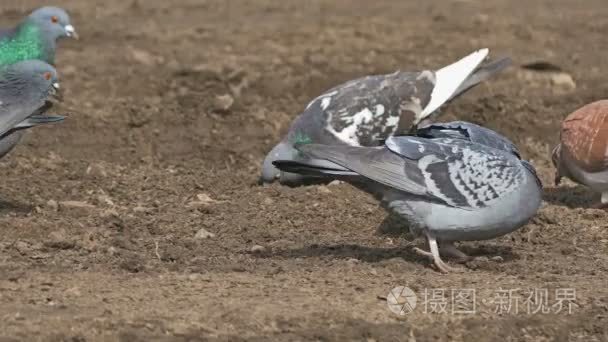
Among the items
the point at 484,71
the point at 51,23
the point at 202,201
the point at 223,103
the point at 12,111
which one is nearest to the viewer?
the point at 12,111

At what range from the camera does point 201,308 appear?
226 inches

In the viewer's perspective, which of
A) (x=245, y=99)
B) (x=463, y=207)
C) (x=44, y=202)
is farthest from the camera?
(x=245, y=99)

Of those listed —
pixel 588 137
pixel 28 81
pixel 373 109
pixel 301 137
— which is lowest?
pixel 301 137

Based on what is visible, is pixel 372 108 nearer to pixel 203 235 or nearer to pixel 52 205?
pixel 203 235

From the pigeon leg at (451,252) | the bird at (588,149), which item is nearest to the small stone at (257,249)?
the pigeon leg at (451,252)

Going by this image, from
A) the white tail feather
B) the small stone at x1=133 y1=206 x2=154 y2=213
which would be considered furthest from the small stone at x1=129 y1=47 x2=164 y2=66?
the small stone at x1=133 y1=206 x2=154 y2=213

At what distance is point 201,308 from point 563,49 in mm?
7559

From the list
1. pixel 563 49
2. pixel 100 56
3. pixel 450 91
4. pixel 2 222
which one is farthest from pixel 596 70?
pixel 2 222

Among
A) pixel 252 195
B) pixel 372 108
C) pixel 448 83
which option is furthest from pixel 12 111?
pixel 448 83

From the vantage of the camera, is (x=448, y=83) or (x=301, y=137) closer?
(x=301, y=137)

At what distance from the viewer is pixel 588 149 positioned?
8016 millimetres

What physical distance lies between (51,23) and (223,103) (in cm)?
151

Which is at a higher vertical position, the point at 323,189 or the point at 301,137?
the point at 301,137

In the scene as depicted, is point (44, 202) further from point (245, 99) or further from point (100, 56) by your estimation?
point (100, 56)
